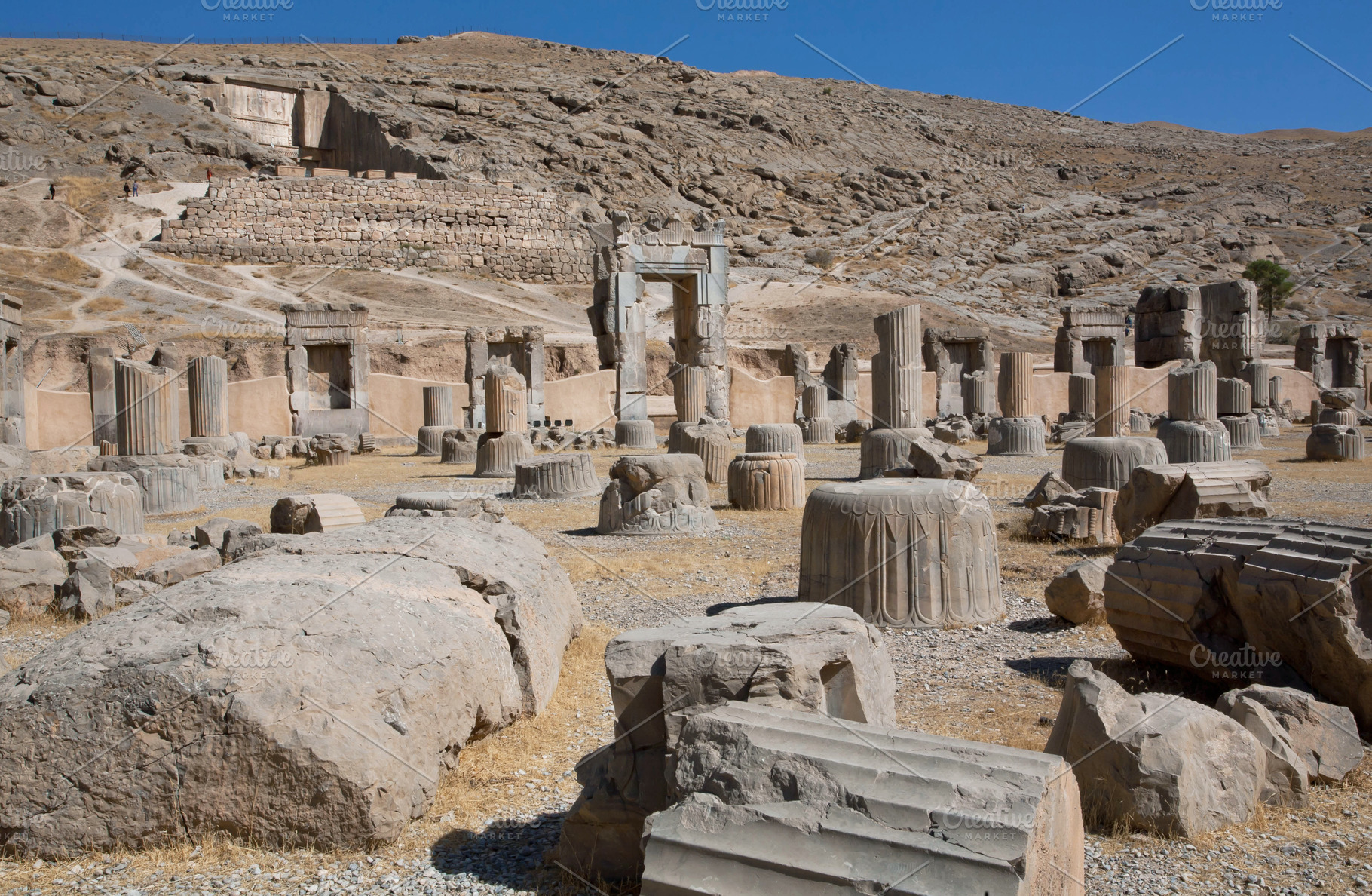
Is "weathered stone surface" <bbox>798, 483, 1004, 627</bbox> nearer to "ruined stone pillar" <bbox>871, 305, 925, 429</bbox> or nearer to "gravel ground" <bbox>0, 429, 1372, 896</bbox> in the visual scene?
"gravel ground" <bbox>0, 429, 1372, 896</bbox>

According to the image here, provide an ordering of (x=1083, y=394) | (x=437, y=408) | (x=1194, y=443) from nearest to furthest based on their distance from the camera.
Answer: (x=1194, y=443) → (x=437, y=408) → (x=1083, y=394)

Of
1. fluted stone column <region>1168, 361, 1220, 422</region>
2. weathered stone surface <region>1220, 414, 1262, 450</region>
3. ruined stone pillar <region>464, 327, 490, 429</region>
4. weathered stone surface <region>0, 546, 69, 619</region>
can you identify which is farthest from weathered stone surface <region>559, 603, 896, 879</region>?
ruined stone pillar <region>464, 327, 490, 429</region>

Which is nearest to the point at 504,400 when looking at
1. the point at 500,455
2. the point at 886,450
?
the point at 500,455

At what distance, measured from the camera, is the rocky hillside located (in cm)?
5000

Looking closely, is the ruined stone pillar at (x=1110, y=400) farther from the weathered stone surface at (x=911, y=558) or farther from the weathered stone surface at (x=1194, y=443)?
the weathered stone surface at (x=911, y=558)

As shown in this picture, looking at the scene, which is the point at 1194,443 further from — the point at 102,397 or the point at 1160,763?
the point at 102,397

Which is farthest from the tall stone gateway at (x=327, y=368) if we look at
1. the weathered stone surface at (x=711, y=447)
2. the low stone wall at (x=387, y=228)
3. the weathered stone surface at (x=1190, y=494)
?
the low stone wall at (x=387, y=228)

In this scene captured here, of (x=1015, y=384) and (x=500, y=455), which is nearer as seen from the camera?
(x=500, y=455)

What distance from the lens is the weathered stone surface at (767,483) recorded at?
11.0 meters

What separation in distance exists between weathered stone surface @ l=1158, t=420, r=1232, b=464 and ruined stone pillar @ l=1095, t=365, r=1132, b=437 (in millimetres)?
5093

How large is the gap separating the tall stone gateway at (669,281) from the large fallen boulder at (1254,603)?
16.6m

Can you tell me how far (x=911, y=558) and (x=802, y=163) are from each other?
70.1 m

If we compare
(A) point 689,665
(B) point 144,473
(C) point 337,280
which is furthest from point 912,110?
(A) point 689,665

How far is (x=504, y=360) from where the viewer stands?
23.1m
